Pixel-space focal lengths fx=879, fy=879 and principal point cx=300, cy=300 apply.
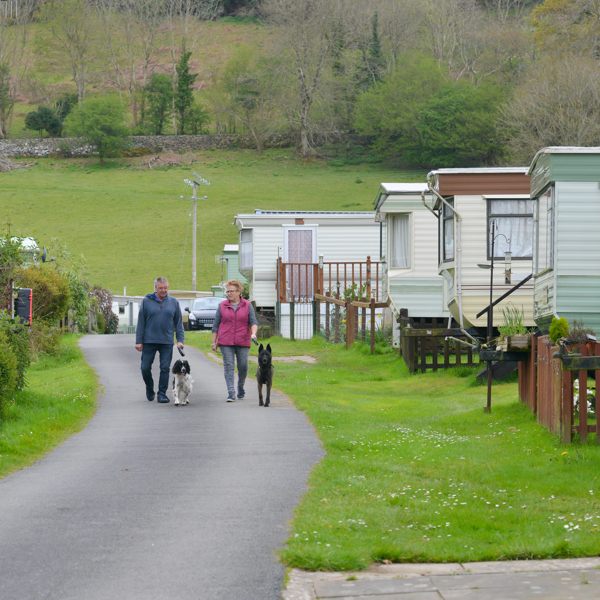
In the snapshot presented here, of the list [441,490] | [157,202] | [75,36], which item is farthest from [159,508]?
[75,36]

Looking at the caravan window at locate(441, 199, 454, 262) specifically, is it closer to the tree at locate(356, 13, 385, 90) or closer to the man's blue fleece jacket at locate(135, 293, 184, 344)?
the man's blue fleece jacket at locate(135, 293, 184, 344)

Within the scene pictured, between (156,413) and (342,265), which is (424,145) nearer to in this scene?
(342,265)

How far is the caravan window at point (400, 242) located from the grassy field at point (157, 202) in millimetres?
30059

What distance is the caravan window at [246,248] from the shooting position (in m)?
Answer: 32.2

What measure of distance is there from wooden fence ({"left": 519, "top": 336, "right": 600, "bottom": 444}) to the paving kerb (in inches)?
135

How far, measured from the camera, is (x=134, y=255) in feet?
189

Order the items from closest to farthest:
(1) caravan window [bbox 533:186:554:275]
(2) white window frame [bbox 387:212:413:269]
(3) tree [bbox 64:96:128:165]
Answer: (1) caravan window [bbox 533:186:554:275]
(2) white window frame [bbox 387:212:413:269]
(3) tree [bbox 64:96:128:165]

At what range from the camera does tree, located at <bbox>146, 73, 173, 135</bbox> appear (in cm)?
8556

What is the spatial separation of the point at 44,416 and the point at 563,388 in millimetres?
6429

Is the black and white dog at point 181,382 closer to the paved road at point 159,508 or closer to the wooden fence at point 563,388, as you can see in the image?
the paved road at point 159,508

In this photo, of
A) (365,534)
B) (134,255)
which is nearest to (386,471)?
(365,534)

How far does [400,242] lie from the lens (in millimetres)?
22109

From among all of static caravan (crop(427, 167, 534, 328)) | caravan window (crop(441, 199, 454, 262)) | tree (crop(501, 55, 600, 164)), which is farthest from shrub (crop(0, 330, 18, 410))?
tree (crop(501, 55, 600, 164))

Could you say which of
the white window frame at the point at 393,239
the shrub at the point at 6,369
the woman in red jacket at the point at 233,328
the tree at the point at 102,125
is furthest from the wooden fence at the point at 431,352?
the tree at the point at 102,125
